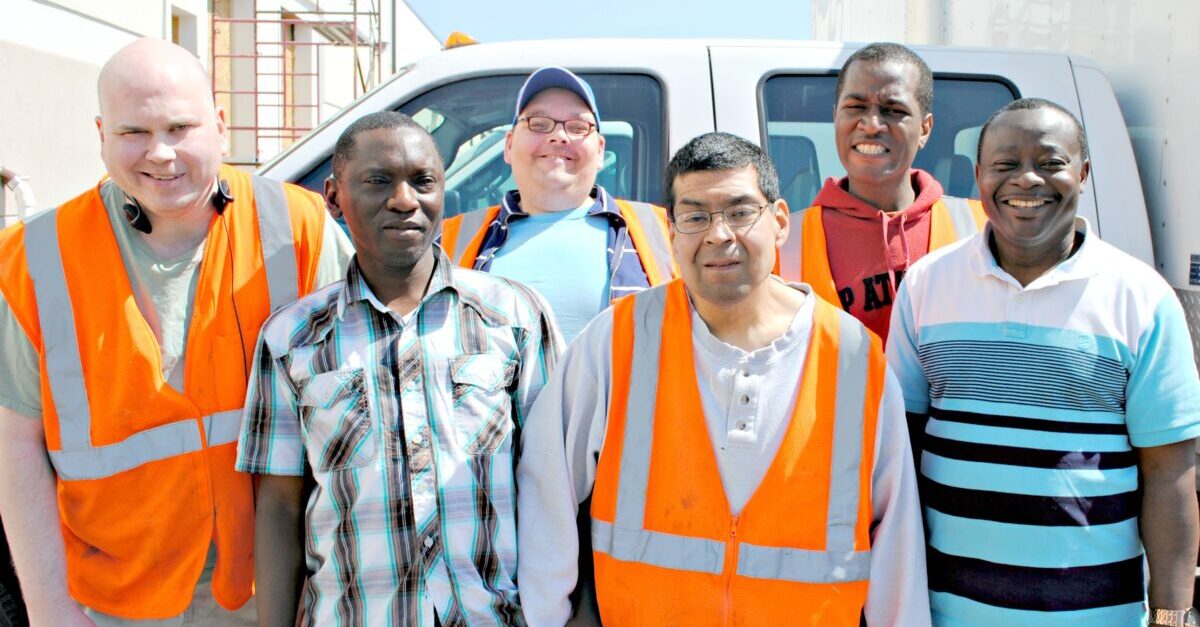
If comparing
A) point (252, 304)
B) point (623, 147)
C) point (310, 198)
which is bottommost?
point (252, 304)

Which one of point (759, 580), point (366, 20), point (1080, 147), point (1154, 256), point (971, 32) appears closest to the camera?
point (759, 580)

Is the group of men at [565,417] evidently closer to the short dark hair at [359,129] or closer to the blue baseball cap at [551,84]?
the short dark hair at [359,129]

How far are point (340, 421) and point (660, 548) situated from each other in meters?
0.69

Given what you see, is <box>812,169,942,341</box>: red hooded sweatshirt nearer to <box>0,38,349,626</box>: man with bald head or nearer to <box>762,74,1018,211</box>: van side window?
<box>762,74,1018,211</box>: van side window

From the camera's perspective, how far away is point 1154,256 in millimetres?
3084

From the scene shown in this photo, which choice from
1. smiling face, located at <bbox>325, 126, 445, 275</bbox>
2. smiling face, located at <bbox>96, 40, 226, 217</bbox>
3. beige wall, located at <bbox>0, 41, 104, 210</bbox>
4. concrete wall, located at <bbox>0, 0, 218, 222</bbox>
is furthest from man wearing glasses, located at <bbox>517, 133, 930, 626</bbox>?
beige wall, located at <bbox>0, 41, 104, 210</bbox>

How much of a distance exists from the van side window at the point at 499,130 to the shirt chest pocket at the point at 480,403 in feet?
4.45

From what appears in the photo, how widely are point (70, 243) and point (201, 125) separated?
0.38 m

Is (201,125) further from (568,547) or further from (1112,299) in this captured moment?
(1112,299)

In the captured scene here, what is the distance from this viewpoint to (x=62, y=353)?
2.08m

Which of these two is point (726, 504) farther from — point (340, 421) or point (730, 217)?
point (340, 421)

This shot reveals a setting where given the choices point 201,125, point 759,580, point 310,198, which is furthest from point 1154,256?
point 201,125

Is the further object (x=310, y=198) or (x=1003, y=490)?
(x=310, y=198)

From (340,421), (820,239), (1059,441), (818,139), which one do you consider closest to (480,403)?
(340,421)
